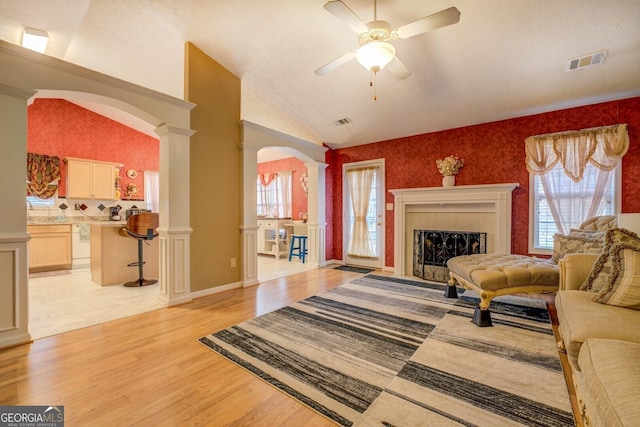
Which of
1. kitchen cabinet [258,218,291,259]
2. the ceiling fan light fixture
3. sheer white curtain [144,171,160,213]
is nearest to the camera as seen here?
the ceiling fan light fixture

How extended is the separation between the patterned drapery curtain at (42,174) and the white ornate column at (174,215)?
12.6 feet

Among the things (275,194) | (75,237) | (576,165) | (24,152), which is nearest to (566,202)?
(576,165)

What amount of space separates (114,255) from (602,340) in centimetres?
502

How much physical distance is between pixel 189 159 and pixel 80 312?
6.46 ft

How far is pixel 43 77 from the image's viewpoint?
7.61 ft

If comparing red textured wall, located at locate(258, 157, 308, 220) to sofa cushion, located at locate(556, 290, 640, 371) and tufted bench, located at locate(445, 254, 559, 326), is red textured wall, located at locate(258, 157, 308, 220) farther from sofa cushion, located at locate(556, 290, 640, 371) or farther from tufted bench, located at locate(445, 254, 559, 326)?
sofa cushion, located at locate(556, 290, 640, 371)

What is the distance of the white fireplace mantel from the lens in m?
3.84

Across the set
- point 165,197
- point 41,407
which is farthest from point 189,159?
point 41,407

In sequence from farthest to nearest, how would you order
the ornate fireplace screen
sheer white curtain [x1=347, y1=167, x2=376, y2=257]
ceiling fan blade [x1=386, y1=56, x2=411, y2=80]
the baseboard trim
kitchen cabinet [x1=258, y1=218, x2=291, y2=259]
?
kitchen cabinet [x1=258, y1=218, x2=291, y2=259]
sheer white curtain [x1=347, y1=167, x2=376, y2=257]
the ornate fireplace screen
the baseboard trim
ceiling fan blade [x1=386, y1=56, x2=411, y2=80]

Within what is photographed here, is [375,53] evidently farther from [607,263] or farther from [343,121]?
[343,121]

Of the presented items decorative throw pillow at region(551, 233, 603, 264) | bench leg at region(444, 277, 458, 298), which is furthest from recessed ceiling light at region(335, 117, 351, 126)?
decorative throw pillow at region(551, 233, 603, 264)

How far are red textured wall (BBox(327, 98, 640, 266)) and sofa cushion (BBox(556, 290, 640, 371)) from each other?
99.6 inches

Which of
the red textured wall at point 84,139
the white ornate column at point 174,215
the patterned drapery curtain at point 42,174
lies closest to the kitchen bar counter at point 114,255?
the white ornate column at point 174,215

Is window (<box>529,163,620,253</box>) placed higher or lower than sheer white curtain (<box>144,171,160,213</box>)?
lower
